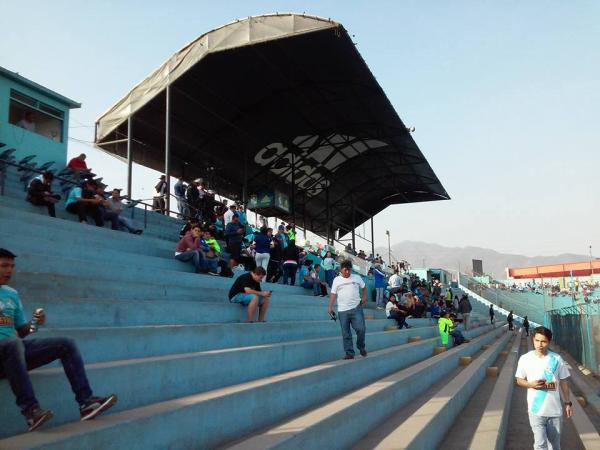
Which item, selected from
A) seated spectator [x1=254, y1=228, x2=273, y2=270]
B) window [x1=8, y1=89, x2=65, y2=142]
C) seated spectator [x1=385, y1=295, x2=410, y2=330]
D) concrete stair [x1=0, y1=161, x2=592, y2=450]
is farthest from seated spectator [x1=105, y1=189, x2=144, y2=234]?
seated spectator [x1=385, y1=295, x2=410, y2=330]

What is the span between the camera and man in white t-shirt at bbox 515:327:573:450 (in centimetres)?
500

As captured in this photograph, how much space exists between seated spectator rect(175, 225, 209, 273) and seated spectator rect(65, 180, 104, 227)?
5.88ft

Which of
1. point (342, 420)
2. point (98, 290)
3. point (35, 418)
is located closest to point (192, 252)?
point (98, 290)

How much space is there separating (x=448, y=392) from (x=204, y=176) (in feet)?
54.9

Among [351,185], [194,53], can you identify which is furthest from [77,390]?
[351,185]

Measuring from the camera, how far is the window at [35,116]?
1167 cm

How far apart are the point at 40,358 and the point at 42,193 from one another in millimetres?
6790

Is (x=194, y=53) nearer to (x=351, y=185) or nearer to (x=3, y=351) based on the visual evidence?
(x=3, y=351)

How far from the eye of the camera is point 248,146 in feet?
69.1

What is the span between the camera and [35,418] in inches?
109

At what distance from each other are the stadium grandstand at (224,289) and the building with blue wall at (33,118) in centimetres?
5

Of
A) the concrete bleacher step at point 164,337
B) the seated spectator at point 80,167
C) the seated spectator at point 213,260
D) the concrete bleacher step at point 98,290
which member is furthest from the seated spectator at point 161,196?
the concrete bleacher step at point 164,337

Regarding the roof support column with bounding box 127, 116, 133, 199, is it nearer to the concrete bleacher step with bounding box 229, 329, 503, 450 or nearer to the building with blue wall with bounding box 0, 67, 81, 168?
the building with blue wall with bounding box 0, 67, 81, 168

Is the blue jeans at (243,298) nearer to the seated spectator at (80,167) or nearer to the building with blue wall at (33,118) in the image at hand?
the seated spectator at (80,167)
